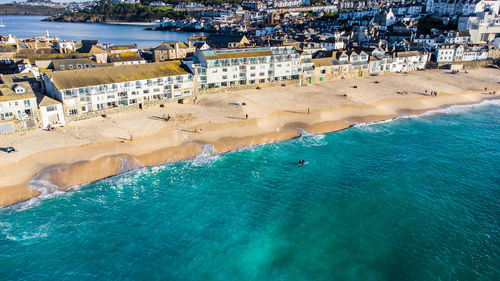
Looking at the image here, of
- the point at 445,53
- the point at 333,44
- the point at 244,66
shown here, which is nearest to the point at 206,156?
the point at 244,66

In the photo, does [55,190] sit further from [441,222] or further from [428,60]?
[428,60]

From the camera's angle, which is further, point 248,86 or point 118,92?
point 248,86

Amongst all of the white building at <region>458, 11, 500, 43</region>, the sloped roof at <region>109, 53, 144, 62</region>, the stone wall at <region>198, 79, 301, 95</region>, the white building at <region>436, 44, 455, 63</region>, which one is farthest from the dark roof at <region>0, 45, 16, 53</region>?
the white building at <region>458, 11, 500, 43</region>

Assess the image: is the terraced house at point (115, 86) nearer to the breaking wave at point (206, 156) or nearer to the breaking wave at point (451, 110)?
the breaking wave at point (206, 156)

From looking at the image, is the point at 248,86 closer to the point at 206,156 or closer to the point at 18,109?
the point at 206,156

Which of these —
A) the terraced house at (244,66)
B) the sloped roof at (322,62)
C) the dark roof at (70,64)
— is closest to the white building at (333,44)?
the sloped roof at (322,62)

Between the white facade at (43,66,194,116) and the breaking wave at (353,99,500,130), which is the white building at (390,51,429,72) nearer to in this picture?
the breaking wave at (353,99,500,130)

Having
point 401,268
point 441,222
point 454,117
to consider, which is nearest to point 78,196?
point 401,268
